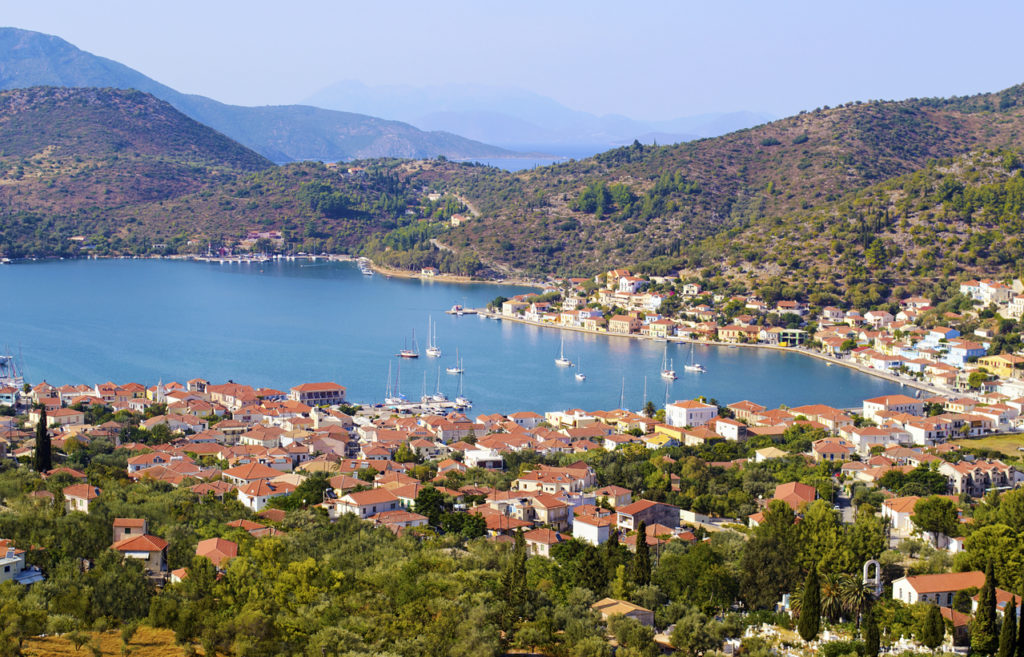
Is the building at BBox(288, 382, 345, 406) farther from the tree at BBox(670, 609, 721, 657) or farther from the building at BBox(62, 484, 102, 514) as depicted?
the tree at BBox(670, 609, 721, 657)

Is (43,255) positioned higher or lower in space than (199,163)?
lower

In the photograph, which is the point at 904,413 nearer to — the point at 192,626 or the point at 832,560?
the point at 832,560

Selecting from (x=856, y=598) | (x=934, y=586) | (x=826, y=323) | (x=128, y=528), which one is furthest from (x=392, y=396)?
(x=934, y=586)

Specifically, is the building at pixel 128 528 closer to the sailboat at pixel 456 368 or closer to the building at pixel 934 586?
the building at pixel 934 586

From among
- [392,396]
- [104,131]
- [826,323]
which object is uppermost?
[104,131]

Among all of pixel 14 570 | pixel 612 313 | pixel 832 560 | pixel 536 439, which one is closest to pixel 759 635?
pixel 832 560

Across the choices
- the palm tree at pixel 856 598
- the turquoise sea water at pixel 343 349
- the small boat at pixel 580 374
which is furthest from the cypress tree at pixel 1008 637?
the small boat at pixel 580 374

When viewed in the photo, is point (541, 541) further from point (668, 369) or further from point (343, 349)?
point (343, 349)
